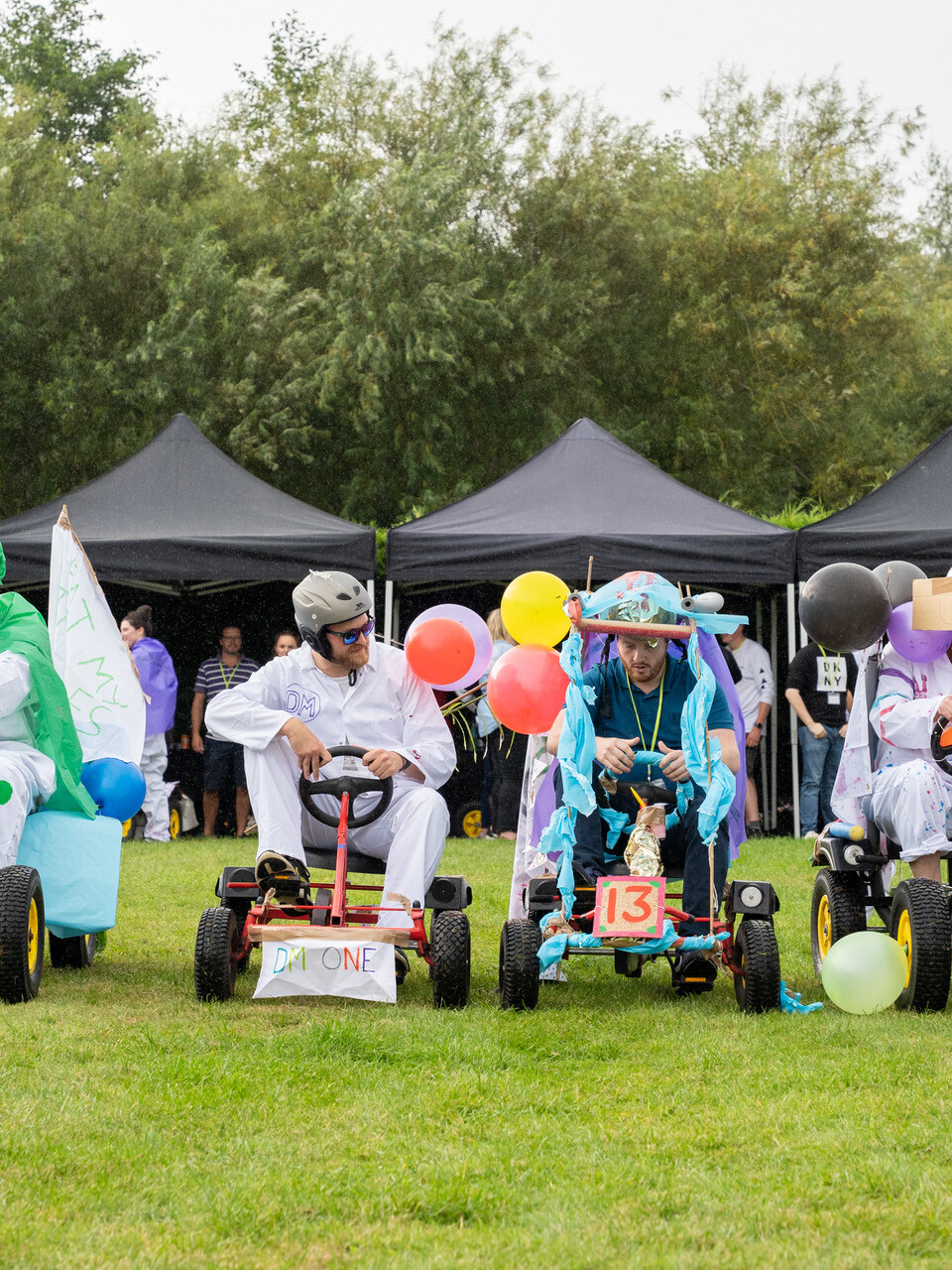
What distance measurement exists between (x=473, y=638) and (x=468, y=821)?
629 cm

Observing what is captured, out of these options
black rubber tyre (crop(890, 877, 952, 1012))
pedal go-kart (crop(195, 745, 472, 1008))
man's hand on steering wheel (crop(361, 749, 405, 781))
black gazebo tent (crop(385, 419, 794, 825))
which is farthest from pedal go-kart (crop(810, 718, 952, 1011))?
black gazebo tent (crop(385, 419, 794, 825))

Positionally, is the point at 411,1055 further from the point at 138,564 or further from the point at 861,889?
the point at 138,564

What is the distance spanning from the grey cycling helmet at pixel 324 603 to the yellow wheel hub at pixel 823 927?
2107mm

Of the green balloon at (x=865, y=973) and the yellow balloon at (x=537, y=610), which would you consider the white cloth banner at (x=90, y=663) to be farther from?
the green balloon at (x=865, y=973)

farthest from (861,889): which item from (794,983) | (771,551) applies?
(771,551)

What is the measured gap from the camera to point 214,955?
4.99 m

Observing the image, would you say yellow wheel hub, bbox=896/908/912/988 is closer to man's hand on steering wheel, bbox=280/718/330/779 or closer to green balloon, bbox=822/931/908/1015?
green balloon, bbox=822/931/908/1015

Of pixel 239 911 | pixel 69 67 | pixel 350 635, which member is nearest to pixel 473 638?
pixel 350 635

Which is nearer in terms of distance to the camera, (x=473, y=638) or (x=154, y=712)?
(x=473, y=638)

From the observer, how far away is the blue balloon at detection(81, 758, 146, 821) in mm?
5891

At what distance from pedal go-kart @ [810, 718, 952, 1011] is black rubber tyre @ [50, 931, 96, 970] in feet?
9.40

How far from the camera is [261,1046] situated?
14.1 feet

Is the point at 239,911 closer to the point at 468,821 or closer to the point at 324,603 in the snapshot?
the point at 324,603

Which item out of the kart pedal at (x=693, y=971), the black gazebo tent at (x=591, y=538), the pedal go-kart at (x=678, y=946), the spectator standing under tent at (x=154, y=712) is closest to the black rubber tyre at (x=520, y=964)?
the pedal go-kart at (x=678, y=946)
